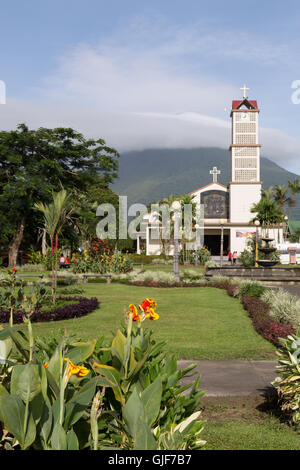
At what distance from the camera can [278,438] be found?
369 centimetres

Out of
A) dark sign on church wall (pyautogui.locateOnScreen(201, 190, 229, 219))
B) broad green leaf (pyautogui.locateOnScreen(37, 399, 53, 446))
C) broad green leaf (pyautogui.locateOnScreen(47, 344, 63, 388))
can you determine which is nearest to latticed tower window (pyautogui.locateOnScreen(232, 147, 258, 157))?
dark sign on church wall (pyautogui.locateOnScreen(201, 190, 229, 219))

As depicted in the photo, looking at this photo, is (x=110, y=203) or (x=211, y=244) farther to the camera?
(x=211, y=244)

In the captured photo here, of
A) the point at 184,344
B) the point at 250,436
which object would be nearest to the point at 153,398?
the point at 250,436

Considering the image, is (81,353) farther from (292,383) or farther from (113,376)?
(292,383)

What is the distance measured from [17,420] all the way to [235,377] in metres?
4.25

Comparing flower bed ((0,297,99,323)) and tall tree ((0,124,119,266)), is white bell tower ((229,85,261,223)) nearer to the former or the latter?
tall tree ((0,124,119,266))

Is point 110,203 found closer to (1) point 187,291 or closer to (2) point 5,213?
(2) point 5,213

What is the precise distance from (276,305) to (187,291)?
7491 mm

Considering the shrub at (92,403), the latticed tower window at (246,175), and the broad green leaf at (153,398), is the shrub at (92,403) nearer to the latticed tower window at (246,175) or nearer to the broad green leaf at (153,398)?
the broad green leaf at (153,398)

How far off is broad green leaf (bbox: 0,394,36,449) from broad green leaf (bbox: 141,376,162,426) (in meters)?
0.55

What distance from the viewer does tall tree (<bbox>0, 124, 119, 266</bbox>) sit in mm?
→ 30625

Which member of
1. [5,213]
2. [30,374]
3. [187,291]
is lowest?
[187,291]

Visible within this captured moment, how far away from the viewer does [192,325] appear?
32.0ft

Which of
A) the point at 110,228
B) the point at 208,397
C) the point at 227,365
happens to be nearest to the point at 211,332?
the point at 227,365
